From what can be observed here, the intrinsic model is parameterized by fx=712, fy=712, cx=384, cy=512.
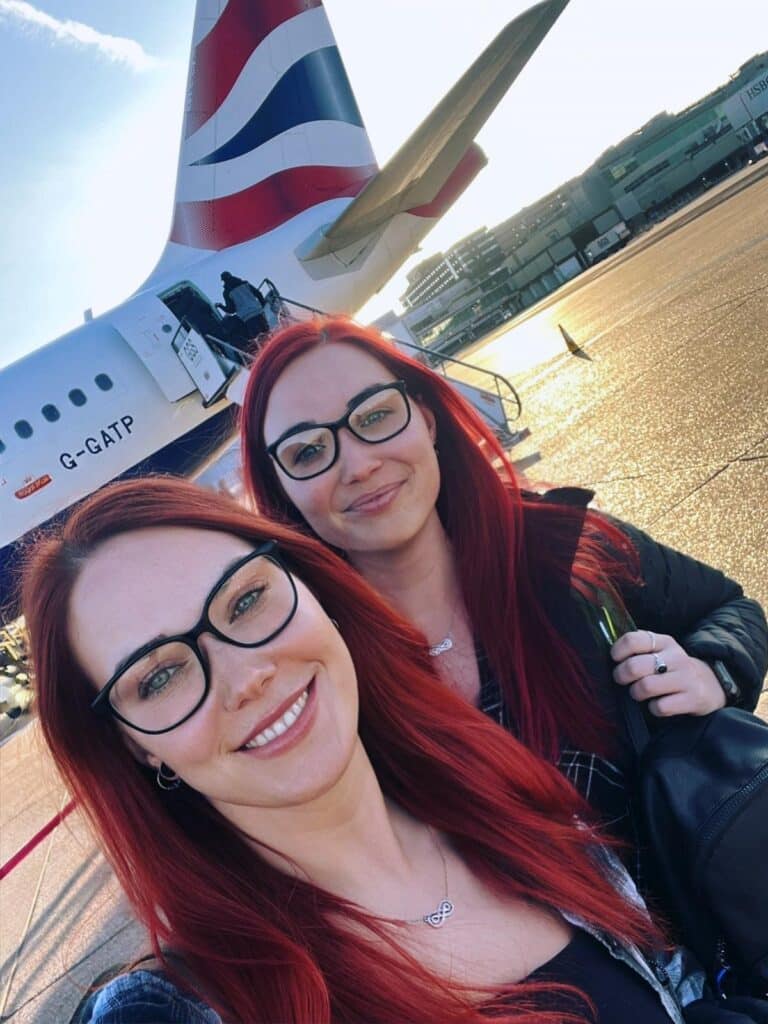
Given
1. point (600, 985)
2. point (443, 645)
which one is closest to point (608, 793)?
point (600, 985)

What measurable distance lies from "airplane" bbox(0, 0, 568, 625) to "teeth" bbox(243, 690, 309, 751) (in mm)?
8387

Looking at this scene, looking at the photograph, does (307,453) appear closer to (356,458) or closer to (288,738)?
(356,458)

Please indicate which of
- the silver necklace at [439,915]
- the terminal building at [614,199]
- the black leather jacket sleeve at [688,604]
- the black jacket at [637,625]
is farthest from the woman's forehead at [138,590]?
the terminal building at [614,199]

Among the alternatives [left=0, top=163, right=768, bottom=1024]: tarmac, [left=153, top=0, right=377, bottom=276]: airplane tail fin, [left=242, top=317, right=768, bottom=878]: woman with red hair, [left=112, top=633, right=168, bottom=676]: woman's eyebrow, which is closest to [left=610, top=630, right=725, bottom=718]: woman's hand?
[left=242, top=317, right=768, bottom=878]: woman with red hair

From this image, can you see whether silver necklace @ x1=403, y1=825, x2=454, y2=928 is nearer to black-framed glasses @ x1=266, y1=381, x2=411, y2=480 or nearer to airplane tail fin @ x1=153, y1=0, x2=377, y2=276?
black-framed glasses @ x1=266, y1=381, x2=411, y2=480

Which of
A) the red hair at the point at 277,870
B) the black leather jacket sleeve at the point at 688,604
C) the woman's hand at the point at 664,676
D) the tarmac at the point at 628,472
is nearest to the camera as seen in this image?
the red hair at the point at 277,870

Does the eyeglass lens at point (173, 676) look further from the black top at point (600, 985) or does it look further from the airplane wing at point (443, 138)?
the airplane wing at point (443, 138)

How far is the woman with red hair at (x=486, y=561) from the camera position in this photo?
1631 millimetres

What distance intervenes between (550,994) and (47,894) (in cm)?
382

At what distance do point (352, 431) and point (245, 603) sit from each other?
2.34 ft

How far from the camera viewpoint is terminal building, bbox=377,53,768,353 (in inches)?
1789

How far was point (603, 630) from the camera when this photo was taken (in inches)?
66.9

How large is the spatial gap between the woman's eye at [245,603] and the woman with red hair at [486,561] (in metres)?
0.61

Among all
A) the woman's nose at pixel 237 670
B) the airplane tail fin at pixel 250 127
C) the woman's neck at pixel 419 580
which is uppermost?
the airplane tail fin at pixel 250 127
